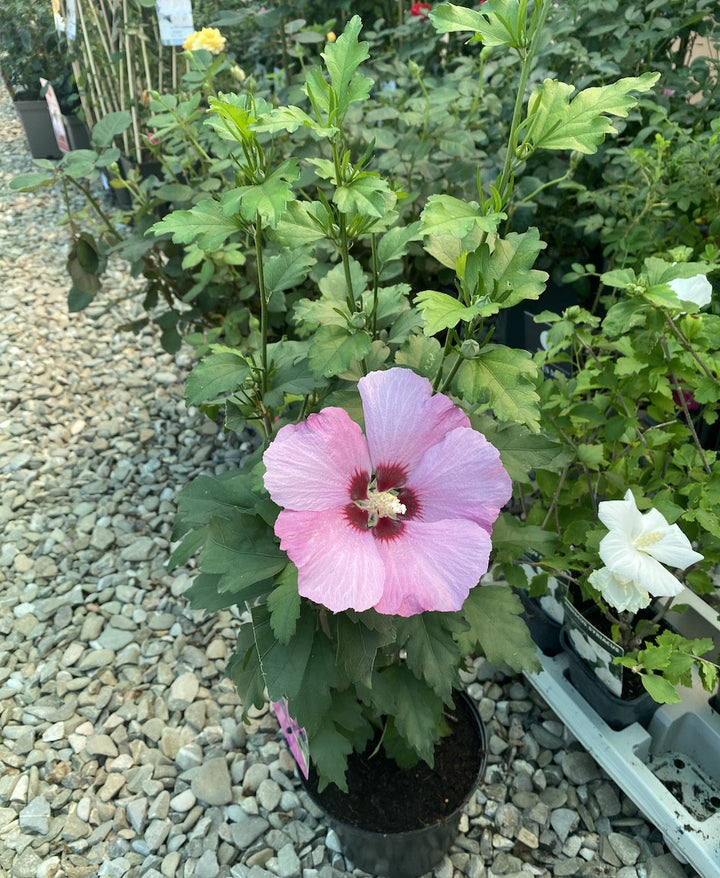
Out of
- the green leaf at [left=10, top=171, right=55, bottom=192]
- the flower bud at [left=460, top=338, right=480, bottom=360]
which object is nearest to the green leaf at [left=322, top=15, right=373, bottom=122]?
the flower bud at [left=460, top=338, right=480, bottom=360]

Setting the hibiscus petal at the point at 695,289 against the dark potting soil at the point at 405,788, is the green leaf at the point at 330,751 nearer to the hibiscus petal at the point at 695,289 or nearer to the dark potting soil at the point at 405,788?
the dark potting soil at the point at 405,788

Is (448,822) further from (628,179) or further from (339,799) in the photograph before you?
(628,179)

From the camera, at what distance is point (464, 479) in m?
A: 0.80

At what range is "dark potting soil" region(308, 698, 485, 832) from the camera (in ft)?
4.40

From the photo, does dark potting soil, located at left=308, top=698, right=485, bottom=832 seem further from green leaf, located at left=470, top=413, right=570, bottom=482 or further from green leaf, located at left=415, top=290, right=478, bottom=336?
green leaf, located at left=415, top=290, right=478, bottom=336

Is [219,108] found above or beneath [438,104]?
above

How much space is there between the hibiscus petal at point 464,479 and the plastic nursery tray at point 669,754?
0.90 m

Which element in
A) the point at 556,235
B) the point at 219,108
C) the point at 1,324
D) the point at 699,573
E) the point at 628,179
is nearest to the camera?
the point at 219,108

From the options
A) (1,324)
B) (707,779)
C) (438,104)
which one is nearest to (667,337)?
(707,779)

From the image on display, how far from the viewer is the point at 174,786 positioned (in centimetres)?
163

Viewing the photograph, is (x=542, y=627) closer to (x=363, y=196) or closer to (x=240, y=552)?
(x=240, y=552)

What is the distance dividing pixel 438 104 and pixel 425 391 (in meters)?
1.64

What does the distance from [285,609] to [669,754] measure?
1098 millimetres

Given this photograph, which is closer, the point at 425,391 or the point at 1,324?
the point at 425,391
